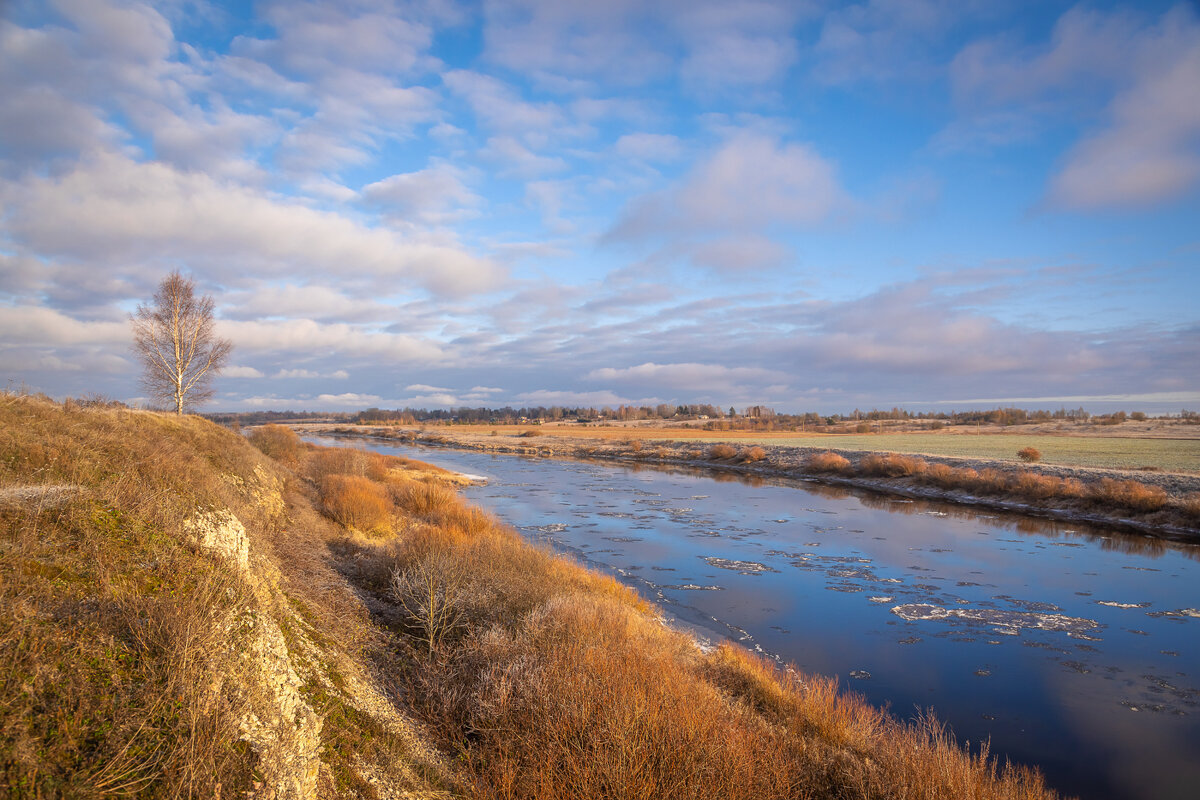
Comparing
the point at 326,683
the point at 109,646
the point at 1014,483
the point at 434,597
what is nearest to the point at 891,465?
the point at 1014,483

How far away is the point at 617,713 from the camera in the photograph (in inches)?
197

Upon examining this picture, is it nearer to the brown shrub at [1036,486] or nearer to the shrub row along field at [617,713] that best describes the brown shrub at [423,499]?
the shrub row along field at [617,713]

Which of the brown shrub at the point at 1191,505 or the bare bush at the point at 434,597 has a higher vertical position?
the bare bush at the point at 434,597

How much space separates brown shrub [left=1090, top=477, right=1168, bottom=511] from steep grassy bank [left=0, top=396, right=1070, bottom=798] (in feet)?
78.3

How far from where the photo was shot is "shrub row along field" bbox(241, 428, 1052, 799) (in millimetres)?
4828

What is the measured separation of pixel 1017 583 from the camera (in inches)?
595

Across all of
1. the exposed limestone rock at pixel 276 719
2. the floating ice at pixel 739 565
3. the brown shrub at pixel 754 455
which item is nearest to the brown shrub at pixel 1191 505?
the floating ice at pixel 739 565

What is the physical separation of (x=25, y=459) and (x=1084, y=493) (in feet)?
114

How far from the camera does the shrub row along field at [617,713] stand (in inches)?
190

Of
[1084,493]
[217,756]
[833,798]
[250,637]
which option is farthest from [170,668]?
[1084,493]

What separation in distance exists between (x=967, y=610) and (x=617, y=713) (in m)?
11.6

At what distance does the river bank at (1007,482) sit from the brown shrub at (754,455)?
0.08m

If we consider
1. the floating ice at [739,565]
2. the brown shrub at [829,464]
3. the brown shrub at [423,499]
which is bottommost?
the floating ice at [739,565]

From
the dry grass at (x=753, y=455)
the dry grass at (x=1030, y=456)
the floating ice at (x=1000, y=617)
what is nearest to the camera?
the floating ice at (x=1000, y=617)
